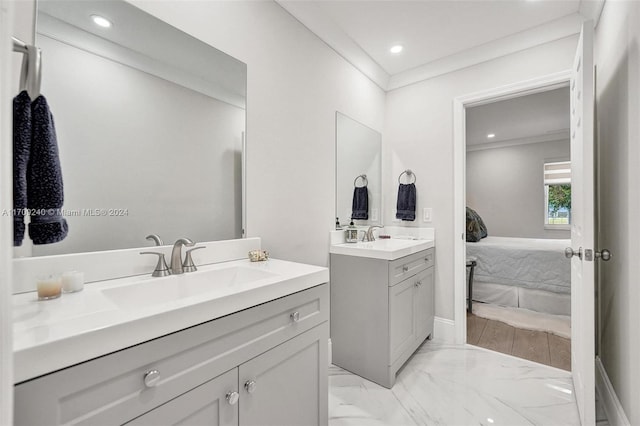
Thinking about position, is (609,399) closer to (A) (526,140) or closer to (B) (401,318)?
(B) (401,318)

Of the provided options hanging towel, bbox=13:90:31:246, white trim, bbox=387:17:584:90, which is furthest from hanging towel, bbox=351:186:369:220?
hanging towel, bbox=13:90:31:246

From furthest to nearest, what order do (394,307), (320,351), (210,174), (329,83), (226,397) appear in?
1. (329,83)
2. (394,307)
3. (210,174)
4. (320,351)
5. (226,397)

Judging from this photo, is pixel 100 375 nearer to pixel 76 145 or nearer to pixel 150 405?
pixel 150 405

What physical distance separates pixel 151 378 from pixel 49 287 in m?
0.43

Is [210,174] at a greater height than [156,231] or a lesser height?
greater

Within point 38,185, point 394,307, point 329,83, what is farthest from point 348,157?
point 38,185

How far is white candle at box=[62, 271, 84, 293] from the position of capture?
35.9 inches

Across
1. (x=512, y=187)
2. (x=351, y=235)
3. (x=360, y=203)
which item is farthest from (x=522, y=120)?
(x=351, y=235)

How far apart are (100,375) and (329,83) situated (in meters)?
2.12

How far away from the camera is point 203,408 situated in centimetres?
83

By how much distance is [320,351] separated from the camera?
1.24 m

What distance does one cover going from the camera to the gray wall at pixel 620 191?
125cm

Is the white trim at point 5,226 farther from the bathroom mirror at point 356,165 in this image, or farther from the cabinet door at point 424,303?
the cabinet door at point 424,303

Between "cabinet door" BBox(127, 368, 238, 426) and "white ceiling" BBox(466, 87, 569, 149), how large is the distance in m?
4.05
